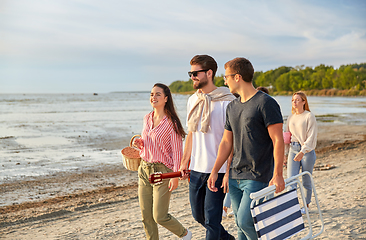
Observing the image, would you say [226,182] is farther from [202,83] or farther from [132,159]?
[132,159]

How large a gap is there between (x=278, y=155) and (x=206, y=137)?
89 centimetres

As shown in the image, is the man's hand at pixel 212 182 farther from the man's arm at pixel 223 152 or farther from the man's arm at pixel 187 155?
the man's arm at pixel 187 155

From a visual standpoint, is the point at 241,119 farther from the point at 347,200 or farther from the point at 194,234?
the point at 347,200

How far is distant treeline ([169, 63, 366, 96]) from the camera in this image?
98.2m

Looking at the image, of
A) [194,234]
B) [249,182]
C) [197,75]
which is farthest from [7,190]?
[249,182]

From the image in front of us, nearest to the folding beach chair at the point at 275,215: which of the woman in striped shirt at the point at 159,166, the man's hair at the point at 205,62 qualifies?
the woman in striped shirt at the point at 159,166

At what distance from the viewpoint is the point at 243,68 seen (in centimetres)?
287

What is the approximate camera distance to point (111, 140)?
14977 mm

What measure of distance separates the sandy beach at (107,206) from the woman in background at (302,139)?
75 cm

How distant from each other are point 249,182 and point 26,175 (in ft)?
25.4

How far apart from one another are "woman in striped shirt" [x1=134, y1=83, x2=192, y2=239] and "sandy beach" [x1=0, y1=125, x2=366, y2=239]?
41.3 inches

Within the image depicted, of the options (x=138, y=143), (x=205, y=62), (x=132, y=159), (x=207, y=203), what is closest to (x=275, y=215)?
(x=207, y=203)

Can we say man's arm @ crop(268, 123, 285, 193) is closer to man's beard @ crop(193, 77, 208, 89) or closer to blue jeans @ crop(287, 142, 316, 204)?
man's beard @ crop(193, 77, 208, 89)

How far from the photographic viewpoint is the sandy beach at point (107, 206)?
4.71 m
